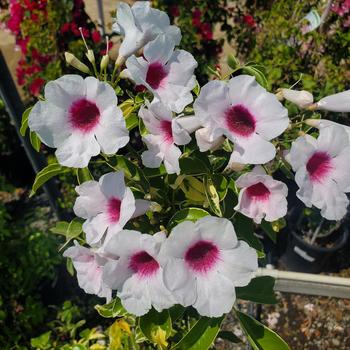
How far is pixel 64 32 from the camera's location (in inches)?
105

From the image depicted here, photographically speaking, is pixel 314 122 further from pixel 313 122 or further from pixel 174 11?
pixel 174 11

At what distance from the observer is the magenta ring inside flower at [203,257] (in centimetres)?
99

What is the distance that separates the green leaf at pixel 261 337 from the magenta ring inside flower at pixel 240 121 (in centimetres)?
67

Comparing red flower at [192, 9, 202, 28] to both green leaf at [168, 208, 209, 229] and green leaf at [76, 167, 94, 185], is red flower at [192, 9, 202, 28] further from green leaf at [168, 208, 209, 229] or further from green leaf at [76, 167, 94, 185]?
Result: green leaf at [168, 208, 209, 229]

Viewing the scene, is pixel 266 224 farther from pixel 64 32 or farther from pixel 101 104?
pixel 64 32

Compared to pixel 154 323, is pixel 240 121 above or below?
above

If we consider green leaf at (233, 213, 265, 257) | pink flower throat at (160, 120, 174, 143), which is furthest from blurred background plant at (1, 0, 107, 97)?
pink flower throat at (160, 120, 174, 143)

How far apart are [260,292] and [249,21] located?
7.50 feet

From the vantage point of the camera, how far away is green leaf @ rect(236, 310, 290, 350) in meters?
1.26

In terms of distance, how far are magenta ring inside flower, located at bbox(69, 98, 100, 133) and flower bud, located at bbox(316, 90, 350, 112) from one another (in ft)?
1.72

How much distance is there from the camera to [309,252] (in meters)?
2.66

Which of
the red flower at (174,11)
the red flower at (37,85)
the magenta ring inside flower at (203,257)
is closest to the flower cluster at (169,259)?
the magenta ring inside flower at (203,257)

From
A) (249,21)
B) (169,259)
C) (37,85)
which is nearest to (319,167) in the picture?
(169,259)

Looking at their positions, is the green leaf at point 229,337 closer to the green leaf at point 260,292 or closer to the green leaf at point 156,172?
the green leaf at point 260,292
